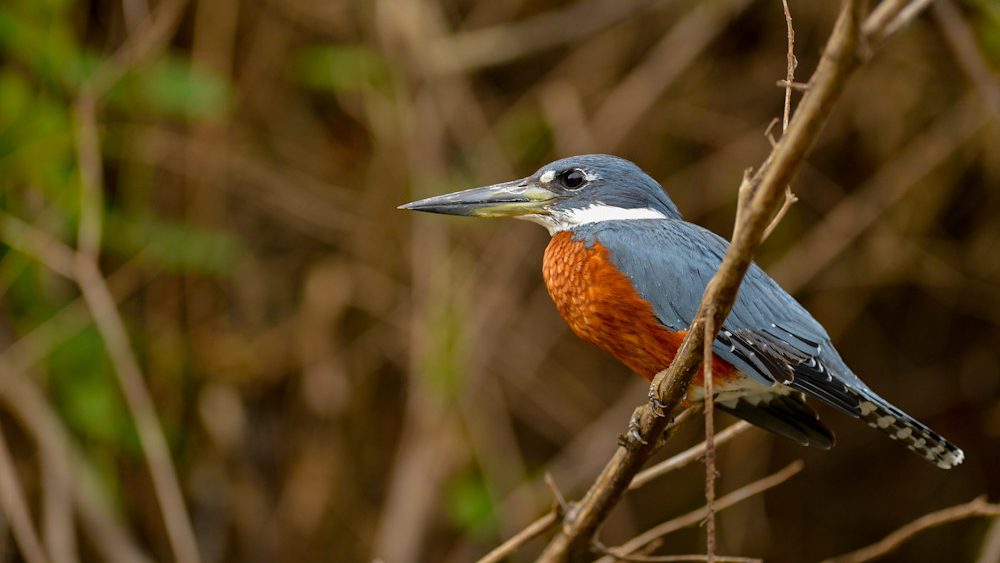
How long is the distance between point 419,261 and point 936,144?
58.3 inches

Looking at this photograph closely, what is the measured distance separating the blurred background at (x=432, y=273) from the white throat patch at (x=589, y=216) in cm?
87

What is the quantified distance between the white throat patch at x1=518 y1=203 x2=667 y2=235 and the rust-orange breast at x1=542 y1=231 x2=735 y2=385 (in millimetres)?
94

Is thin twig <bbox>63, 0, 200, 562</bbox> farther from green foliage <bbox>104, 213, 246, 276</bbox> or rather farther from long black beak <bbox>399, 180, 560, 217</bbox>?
long black beak <bbox>399, 180, 560, 217</bbox>

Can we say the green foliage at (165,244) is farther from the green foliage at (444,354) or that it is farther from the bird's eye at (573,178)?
the bird's eye at (573,178)

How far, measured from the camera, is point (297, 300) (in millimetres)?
3178

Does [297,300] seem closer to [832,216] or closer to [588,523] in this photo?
[832,216]

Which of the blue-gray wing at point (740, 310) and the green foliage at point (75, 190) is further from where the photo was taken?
the green foliage at point (75, 190)

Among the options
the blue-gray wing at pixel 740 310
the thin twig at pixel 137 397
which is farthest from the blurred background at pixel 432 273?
the blue-gray wing at pixel 740 310

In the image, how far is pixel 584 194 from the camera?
6.25ft

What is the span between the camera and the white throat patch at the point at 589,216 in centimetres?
188

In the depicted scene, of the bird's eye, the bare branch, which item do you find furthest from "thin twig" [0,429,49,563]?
the bare branch

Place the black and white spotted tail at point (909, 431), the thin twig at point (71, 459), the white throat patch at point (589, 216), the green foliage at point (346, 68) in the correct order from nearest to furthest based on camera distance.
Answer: the black and white spotted tail at point (909, 431)
the white throat patch at point (589, 216)
the thin twig at point (71, 459)
the green foliage at point (346, 68)

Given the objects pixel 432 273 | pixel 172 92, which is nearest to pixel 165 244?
pixel 172 92

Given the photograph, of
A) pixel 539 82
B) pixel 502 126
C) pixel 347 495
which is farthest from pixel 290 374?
pixel 539 82
